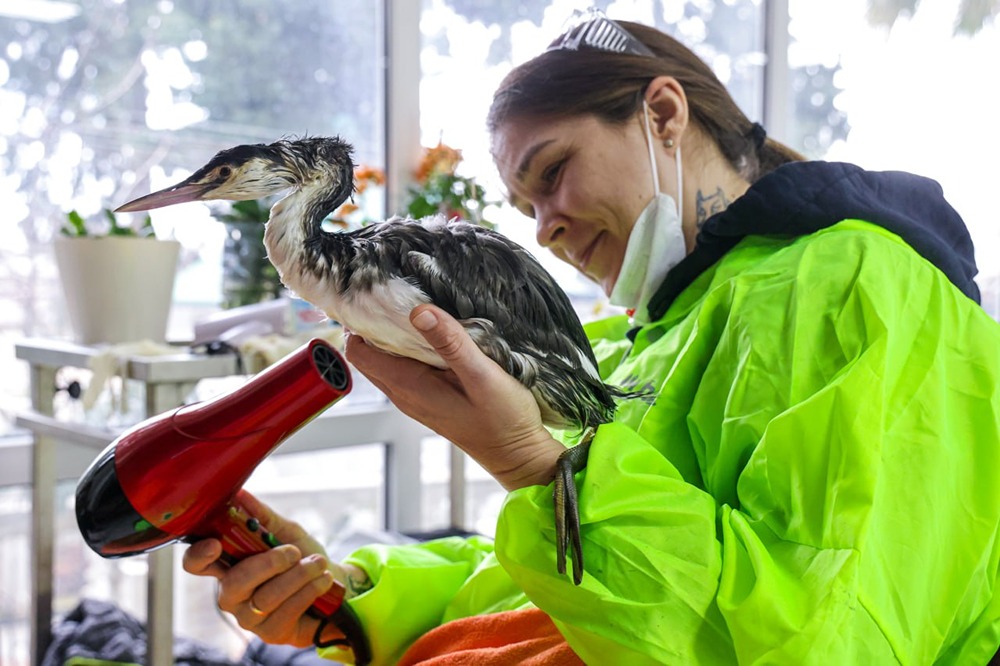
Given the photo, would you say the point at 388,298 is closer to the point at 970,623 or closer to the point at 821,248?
the point at 821,248

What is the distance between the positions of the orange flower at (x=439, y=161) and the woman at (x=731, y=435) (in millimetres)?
960

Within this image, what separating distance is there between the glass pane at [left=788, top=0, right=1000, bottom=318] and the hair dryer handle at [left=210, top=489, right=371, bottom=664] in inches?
92.3

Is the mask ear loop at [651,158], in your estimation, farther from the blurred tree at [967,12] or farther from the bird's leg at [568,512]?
the blurred tree at [967,12]

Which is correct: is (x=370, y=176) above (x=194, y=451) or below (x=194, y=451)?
above

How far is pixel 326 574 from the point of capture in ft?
3.05

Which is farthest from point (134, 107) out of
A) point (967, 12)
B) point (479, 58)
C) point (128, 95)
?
point (967, 12)

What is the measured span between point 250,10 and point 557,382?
1.43 m

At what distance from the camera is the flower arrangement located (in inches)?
72.7

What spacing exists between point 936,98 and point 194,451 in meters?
2.69

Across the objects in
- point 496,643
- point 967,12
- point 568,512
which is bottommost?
point 496,643

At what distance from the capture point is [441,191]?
188cm

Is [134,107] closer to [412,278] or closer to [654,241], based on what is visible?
[654,241]

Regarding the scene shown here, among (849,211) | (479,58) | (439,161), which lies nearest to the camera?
(849,211)

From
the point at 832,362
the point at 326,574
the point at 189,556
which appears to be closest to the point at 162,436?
the point at 189,556
